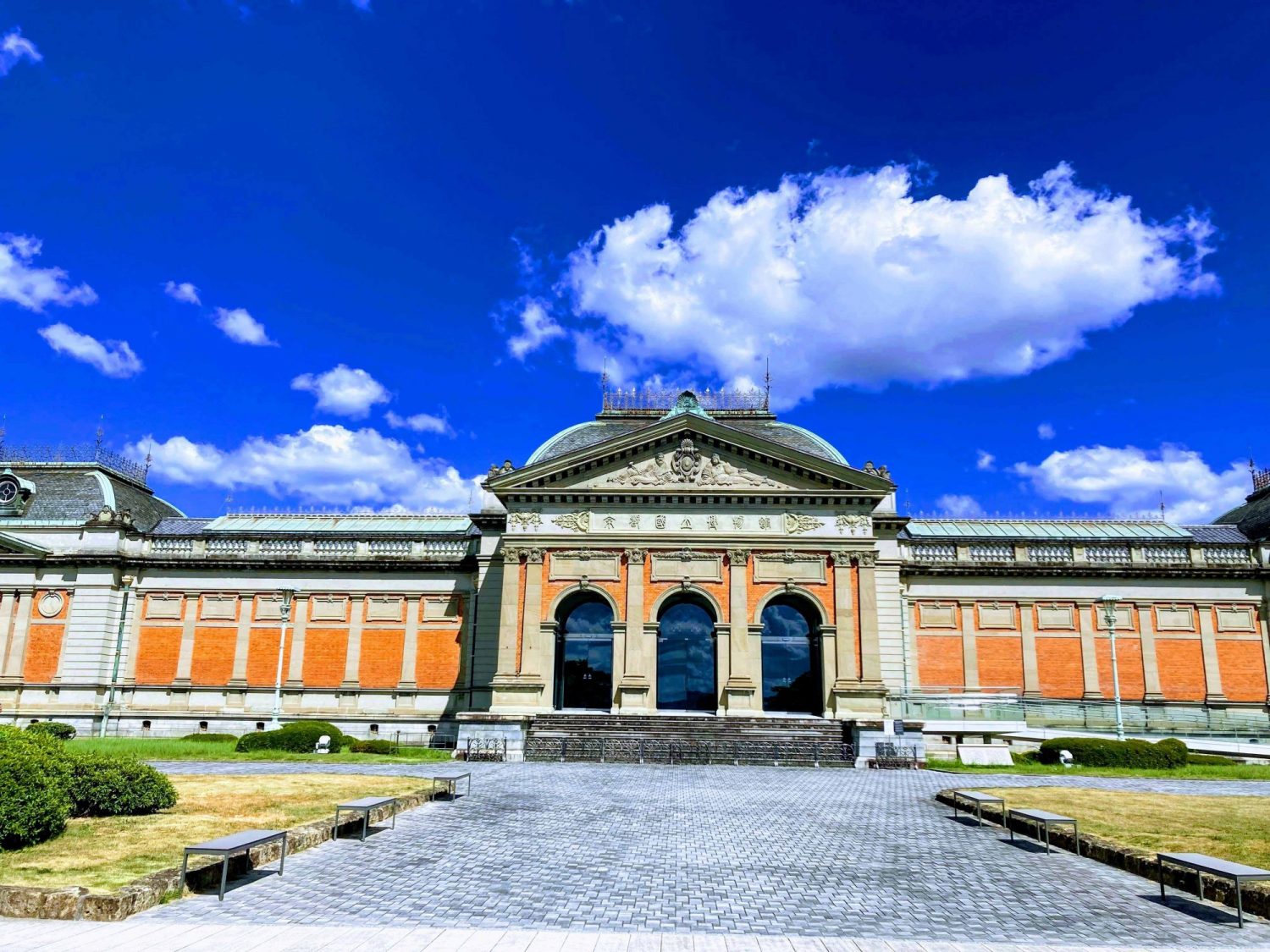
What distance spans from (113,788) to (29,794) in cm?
280

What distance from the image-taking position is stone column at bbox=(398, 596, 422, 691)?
45.5 meters

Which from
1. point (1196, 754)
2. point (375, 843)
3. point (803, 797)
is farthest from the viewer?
point (1196, 754)

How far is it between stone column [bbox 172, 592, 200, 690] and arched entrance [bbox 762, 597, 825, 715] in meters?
29.2

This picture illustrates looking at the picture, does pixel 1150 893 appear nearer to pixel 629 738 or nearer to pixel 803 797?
pixel 803 797

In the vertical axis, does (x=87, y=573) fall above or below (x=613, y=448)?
below

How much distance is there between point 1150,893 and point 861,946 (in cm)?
546

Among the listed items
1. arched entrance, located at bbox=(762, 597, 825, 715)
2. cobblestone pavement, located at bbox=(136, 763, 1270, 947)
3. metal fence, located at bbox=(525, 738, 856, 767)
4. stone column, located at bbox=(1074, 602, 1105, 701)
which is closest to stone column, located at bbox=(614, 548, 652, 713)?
metal fence, located at bbox=(525, 738, 856, 767)

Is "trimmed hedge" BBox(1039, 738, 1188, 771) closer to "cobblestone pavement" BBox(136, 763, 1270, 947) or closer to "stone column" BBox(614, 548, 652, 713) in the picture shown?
"cobblestone pavement" BBox(136, 763, 1270, 947)

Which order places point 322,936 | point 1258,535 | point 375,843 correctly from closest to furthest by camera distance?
point 322,936 < point 375,843 < point 1258,535

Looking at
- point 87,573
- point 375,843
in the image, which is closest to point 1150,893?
point 375,843

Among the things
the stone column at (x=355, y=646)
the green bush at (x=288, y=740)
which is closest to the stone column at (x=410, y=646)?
the stone column at (x=355, y=646)

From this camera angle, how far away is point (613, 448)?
40.3 meters

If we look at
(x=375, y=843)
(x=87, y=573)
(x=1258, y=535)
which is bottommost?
(x=375, y=843)

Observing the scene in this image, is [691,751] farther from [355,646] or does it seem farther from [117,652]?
[117,652]
